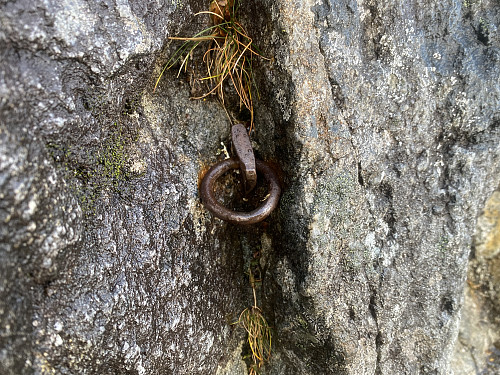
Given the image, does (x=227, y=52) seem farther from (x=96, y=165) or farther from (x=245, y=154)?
(x=96, y=165)

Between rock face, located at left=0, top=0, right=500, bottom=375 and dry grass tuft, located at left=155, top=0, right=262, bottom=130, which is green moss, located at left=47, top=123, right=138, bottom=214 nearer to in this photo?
rock face, located at left=0, top=0, right=500, bottom=375

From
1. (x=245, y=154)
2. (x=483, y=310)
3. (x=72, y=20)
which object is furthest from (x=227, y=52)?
→ (x=483, y=310)

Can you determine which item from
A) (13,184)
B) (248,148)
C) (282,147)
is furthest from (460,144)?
(13,184)

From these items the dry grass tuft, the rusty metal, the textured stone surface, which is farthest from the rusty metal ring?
the textured stone surface

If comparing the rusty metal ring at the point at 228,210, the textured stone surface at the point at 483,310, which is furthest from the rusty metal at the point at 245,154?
the textured stone surface at the point at 483,310

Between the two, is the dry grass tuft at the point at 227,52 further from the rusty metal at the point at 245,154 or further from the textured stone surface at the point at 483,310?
the textured stone surface at the point at 483,310

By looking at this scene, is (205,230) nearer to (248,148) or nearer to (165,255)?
(165,255)
